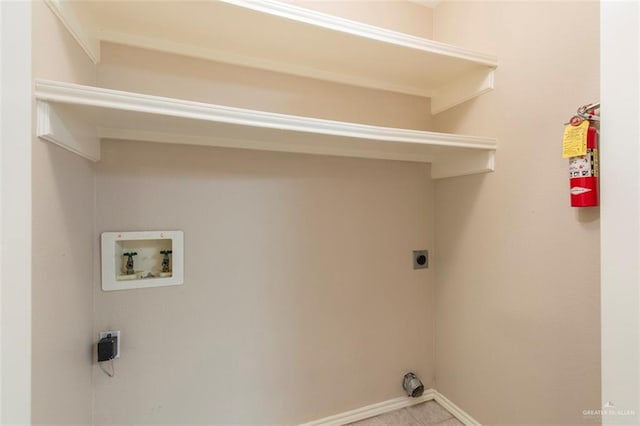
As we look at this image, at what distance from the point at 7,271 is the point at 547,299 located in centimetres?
174

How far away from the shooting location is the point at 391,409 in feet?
5.21

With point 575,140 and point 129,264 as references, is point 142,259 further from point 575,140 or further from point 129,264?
point 575,140

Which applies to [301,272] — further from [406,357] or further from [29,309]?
[29,309]

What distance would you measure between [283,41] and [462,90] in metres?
0.97

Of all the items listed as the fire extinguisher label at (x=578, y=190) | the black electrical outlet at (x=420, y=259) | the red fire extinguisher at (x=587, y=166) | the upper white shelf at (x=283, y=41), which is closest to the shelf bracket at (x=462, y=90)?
the upper white shelf at (x=283, y=41)

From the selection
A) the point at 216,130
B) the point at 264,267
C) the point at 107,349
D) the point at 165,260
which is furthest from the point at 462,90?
the point at 107,349

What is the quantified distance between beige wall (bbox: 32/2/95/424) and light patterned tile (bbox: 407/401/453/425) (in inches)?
61.9

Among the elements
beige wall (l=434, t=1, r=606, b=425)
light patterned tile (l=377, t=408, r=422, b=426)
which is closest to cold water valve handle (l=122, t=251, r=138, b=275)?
light patterned tile (l=377, t=408, r=422, b=426)

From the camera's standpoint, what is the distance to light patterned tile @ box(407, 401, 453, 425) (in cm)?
151

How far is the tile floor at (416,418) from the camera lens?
4.90 feet

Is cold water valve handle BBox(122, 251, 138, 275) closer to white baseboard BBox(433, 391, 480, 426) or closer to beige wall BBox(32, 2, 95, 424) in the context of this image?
beige wall BBox(32, 2, 95, 424)

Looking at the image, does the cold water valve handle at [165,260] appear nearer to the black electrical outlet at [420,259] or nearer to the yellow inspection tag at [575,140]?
the black electrical outlet at [420,259]

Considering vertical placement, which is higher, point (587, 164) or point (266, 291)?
point (587, 164)

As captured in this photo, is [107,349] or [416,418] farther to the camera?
[416,418]
